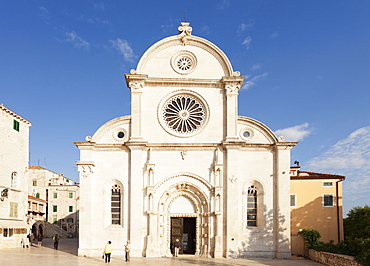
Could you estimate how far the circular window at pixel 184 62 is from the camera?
26.3m

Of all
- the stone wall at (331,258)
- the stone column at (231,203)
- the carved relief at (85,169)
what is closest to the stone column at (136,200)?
the carved relief at (85,169)

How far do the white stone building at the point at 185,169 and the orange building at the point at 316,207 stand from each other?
2504 millimetres

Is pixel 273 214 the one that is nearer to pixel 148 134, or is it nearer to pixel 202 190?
pixel 202 190

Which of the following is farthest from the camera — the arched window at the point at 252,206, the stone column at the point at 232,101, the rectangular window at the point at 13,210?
the rectangular window at the point at 13,210

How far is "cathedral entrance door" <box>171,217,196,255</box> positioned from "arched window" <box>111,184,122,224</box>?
381 centimetres

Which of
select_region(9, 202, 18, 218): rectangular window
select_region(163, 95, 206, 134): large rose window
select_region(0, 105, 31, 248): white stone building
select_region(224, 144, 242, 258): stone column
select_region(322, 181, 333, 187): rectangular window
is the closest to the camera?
select_region(224, 144, 242, 258): stone column

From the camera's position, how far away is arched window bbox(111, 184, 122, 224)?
979 inches

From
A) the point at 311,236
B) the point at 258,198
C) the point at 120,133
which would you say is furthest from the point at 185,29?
the point at 311,236

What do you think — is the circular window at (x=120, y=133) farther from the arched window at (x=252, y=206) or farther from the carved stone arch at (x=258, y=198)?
the arched window at (x=252, y=206)

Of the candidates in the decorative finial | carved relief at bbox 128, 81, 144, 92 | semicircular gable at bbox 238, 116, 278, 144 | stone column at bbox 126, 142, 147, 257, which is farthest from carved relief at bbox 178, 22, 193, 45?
stone column at bbox 126, 142, 147, 257

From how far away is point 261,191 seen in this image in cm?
2523

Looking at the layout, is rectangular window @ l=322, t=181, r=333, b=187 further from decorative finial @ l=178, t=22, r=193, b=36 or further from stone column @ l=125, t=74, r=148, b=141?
decorative finial @ l=178, t=22, r=193, b=36

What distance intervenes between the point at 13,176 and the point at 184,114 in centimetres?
1631

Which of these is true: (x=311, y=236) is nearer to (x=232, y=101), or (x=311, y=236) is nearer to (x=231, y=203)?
(x=231, y=203)
